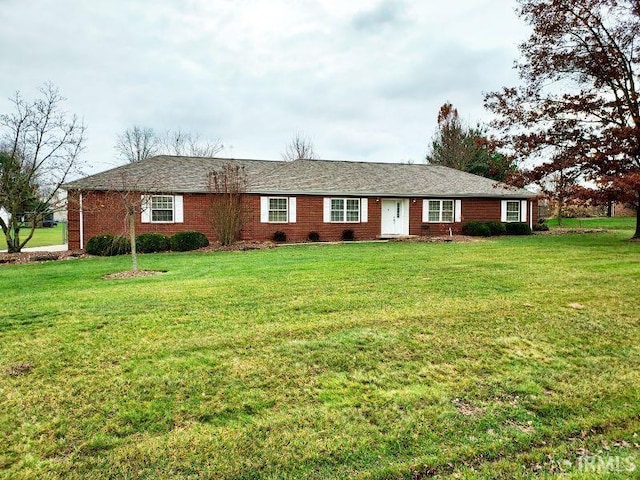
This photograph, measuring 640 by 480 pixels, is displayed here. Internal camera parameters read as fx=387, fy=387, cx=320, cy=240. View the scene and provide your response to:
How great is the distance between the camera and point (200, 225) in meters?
16.6

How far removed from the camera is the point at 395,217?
1934 centimetres

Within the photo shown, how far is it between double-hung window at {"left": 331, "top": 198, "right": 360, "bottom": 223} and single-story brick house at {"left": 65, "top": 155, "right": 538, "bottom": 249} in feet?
0.16

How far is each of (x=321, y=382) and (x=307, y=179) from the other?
54.2ft

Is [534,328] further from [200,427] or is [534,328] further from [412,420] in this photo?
[200,427]

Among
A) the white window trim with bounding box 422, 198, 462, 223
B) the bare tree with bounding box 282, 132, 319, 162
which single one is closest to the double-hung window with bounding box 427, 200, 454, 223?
the white window trim with bounding box 422, 198, 462, 223

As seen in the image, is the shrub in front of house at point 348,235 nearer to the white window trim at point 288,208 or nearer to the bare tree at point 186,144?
the white window trim at point 288,208

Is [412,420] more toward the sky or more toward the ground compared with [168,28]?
more toward the ground

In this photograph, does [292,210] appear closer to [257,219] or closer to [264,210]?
[264,210]

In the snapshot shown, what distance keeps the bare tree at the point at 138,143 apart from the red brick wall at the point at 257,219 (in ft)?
76.7

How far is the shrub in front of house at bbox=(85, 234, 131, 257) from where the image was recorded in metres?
13.0

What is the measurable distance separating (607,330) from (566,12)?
14525 mm

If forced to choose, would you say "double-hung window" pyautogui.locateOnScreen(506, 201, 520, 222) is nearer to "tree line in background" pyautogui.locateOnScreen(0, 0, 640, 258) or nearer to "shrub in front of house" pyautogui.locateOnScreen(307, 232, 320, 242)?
"tree line in background" pyautogui.locateOnScreen(0, 0, 640, 258)

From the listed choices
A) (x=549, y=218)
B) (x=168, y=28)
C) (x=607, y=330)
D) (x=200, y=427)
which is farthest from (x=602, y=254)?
(x=549, y=218)

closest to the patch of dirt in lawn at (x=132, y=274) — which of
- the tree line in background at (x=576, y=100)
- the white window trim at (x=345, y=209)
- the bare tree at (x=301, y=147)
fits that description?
the white window trim at (x=345, y=209)
